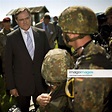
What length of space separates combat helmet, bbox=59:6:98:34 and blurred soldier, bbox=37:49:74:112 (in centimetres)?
18

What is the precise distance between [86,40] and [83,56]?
0.50 ft

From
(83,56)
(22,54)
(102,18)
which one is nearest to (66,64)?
(83,56)

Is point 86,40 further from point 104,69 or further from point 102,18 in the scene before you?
point 102,18

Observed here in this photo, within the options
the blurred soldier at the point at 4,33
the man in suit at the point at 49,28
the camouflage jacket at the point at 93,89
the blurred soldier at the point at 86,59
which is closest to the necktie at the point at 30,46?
the blurred soldier at the point at 86,59

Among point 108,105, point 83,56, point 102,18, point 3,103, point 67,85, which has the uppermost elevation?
point 83,56

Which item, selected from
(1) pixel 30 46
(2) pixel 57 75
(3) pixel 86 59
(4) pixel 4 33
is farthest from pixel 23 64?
(4) pixel 4 33

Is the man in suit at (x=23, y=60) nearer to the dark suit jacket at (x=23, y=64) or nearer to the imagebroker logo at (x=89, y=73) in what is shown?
the dark suit jacket at (x=23, y=64)

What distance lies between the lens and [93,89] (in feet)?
5.43

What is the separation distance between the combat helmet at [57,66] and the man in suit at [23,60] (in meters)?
1.44

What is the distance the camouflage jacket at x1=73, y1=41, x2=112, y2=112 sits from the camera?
1653 millimetres

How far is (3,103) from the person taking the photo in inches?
149

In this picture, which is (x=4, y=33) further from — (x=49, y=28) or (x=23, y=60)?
(x=23, y=60)

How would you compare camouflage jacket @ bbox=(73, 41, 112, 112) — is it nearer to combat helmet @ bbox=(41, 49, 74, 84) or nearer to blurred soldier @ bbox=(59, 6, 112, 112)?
blurred soldier @ bbox=(59, 6, 112, 112)

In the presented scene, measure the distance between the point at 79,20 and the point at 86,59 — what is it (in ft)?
1.02
